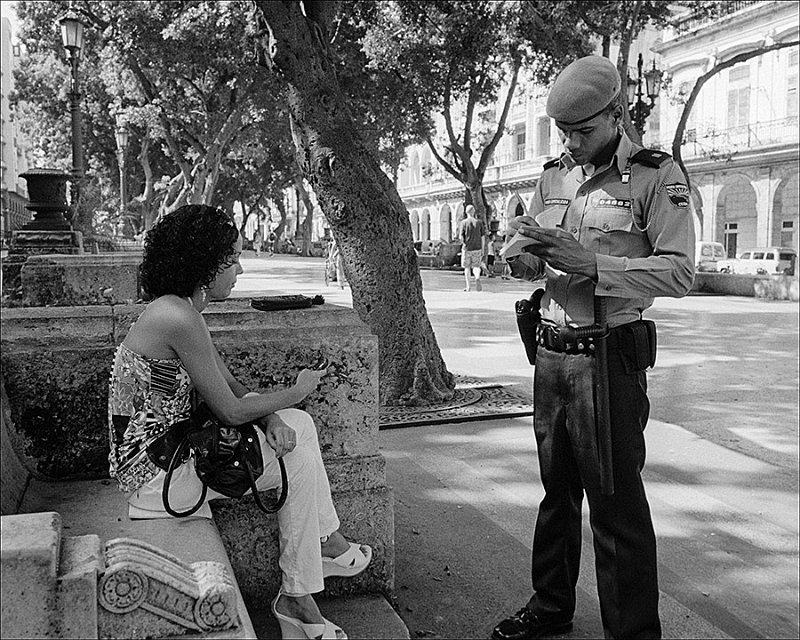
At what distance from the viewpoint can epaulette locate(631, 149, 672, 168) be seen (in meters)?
2.96

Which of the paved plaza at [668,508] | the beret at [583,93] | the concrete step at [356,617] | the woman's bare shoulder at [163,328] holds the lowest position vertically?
the paved plaza at [668,508]

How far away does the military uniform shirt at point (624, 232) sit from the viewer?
286 cm

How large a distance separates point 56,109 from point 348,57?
18115 millimetres

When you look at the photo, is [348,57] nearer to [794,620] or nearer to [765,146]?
[794,620]

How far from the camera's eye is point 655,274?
2.86 metres

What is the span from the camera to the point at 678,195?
2914 millimetres

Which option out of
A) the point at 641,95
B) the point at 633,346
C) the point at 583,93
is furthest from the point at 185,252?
the point at 641,95

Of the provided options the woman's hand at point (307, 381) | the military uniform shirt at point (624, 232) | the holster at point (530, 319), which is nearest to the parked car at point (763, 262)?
the holster at point (530, 319)

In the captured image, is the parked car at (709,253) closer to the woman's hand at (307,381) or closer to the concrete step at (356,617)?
the concrete step at (356,617)

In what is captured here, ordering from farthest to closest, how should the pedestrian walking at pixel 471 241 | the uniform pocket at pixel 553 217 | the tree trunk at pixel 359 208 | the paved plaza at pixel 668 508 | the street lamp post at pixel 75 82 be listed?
the pedestrian walking at pixel 471 241, the street lamp post at pixel 75 82, the tree trunk at pixel 359 208, the paved plaza at pixel 668 508, the uniform pocket at pixel 553 217

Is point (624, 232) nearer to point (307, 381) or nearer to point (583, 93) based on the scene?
point (583, 93)

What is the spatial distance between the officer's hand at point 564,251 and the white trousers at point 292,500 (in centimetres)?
104

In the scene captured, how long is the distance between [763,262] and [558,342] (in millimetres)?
30237

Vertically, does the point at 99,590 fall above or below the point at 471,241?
below
